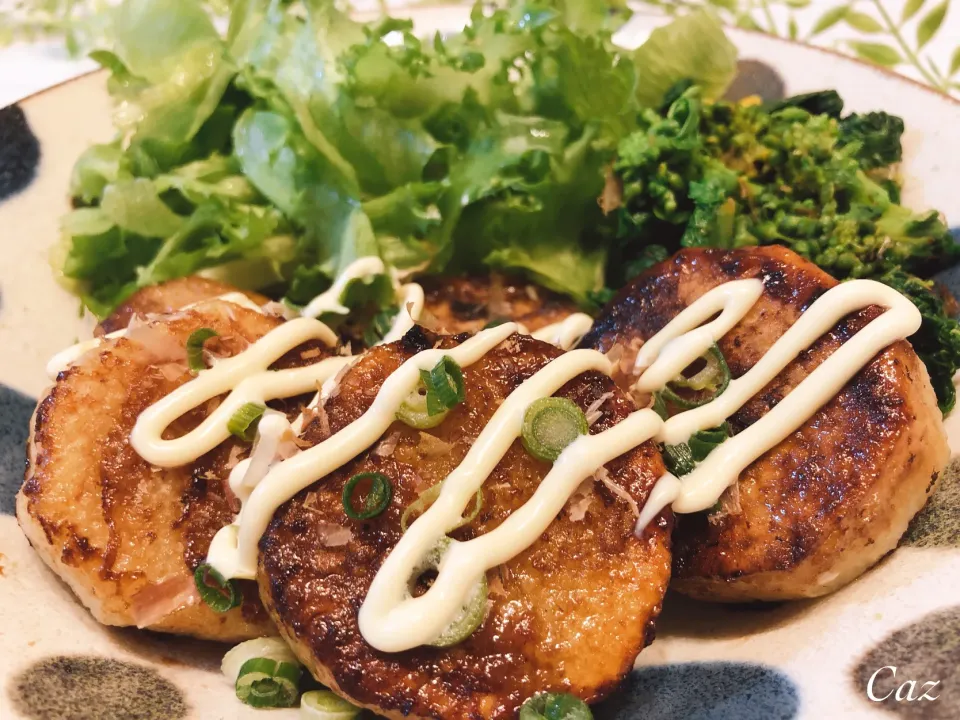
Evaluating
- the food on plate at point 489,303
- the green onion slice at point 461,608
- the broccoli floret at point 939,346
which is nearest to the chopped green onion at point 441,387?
the green onion slice at point 461,608

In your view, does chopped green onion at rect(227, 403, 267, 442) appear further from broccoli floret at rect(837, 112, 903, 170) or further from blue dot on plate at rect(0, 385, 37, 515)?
broccoli floret at rect(837, 112, 903, 170)

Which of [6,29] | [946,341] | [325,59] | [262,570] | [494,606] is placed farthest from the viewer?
[6,29]

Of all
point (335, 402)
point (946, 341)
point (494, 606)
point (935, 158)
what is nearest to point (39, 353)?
point (335, 402)

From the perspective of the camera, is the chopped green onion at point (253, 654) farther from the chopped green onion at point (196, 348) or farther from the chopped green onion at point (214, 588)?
the chopped green onion at point (196, 348)

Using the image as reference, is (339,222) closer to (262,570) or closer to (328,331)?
(328,331)

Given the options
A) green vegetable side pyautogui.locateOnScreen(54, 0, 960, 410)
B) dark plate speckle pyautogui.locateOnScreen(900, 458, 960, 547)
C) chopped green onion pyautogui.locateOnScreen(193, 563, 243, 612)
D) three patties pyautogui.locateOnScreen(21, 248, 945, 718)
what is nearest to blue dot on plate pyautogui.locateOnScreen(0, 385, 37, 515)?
three patties pyautogui.locateOnScreen(21, 248, 945, 718)
